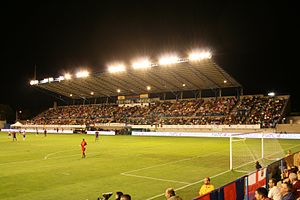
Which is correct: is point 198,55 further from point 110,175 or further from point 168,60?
point 110,175

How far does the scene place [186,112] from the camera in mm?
63969

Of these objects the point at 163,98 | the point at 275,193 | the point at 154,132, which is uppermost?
the point at 163,98

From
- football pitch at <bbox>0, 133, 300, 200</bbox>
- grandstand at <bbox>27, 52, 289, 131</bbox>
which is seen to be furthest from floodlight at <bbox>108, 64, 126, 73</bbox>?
football pitch at <bbox>0, 133, 300, 200</bbox>

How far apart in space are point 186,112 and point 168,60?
1735 cm

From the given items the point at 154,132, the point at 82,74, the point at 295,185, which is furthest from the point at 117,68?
the point at 295,185

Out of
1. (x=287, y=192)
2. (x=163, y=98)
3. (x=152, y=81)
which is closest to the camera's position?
(x=287, y=192)

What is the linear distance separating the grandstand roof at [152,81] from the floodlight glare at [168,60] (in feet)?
3.86

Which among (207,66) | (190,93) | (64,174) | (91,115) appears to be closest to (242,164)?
(64,174)

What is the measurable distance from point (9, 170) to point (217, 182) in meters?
12.6

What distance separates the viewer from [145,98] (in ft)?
241

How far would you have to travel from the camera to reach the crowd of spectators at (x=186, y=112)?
54.5 m

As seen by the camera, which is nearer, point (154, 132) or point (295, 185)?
point (295, 185)

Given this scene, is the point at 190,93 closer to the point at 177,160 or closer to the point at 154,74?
the point at 154,74

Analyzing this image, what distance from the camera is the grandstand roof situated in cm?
5296
